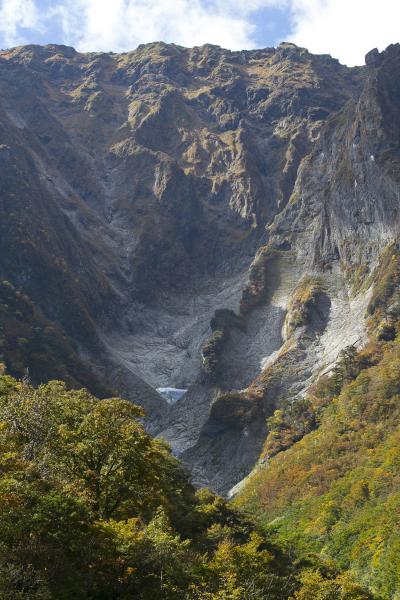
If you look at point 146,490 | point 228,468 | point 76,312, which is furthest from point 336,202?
point 146,490

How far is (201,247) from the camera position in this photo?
525 ft

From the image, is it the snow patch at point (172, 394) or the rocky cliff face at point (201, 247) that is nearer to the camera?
the rocky cliff face at point (201, 247)

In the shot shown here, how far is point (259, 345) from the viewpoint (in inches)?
4124

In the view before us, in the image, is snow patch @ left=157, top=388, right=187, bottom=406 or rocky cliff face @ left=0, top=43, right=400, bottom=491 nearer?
rocky cliff face @ left=0, top=43, right=400, bottom=491

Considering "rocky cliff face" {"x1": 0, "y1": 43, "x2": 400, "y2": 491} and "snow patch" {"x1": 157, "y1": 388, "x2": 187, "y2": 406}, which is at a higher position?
"rocky cliff face" {"x1": 0, "y1": 43, "x2": 400, "y2": 491}

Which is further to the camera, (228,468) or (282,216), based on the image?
(282,216)

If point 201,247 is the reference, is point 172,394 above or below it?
below

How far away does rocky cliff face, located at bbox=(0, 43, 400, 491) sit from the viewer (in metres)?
90.3

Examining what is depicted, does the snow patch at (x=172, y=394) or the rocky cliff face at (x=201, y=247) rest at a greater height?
the rocky cliff face at (x=201, y=247)

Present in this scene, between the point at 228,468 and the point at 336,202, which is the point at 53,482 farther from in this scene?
the point at 336,202

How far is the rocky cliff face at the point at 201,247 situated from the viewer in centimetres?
9031

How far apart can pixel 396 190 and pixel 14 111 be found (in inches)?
5008

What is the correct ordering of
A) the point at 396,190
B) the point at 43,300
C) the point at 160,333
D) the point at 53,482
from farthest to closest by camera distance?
the point at 160,333 → the point at 43,300 → the point at 396,190 → the point at 53,482

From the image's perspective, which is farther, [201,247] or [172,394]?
[201,247]
